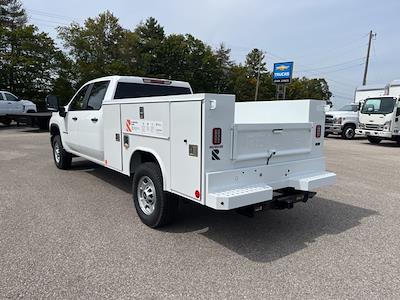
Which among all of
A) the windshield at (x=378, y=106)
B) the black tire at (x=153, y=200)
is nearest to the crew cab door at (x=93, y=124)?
the black tire at (x=153, y=200)

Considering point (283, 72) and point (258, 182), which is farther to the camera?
point (283, 72)

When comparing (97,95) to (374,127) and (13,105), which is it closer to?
(374,127)

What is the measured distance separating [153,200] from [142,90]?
8.15 ft

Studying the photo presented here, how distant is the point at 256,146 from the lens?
3.90 meters

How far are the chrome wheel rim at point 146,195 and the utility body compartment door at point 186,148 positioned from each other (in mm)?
568

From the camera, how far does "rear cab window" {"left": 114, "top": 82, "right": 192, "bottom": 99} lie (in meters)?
5.81

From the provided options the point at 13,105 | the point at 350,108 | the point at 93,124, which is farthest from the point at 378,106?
the point at 13,105

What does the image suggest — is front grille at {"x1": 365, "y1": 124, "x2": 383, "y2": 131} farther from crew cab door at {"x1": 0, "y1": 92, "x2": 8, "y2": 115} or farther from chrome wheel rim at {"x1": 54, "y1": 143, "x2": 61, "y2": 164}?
crew cab door at {"x1": 0, "y1": 92, "x2": 8, "y2": 115}

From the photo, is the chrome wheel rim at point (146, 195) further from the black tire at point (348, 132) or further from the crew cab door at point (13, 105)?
the crew cab door at point (13, 105)

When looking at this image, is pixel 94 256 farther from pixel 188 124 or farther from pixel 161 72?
pixel 161 72

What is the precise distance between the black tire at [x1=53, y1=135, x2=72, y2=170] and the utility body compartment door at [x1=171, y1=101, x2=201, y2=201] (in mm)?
4941

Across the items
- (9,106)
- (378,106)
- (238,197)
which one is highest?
(378,106)

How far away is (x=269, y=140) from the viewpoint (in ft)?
13.3

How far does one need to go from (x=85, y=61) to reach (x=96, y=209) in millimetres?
33023
